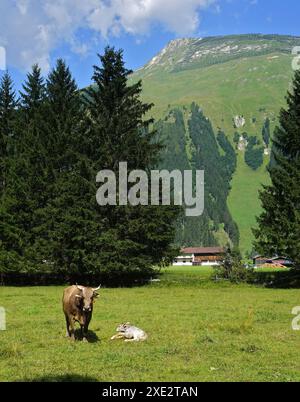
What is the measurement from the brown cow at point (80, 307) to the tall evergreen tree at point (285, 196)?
2677 centimetres

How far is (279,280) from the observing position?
4238 centimetres

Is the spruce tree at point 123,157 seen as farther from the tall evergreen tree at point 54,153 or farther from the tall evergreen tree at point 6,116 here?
the tall evergreen tree at point 6,116

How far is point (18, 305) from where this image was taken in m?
25.7

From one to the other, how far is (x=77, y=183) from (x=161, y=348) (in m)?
30.6

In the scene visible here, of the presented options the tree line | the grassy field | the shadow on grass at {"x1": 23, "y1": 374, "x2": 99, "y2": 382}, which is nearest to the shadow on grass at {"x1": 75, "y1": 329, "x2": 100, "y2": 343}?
the grassy field

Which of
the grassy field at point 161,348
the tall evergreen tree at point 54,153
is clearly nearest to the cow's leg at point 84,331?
the grassy field at point 161,348

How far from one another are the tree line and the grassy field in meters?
17.8

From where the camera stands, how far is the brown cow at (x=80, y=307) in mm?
14414

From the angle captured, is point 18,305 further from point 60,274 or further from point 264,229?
point 264,229

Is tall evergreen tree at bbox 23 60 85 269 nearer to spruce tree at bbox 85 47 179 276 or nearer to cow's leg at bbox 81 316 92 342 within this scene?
→ spruce tree at bbox 85 47 179 276

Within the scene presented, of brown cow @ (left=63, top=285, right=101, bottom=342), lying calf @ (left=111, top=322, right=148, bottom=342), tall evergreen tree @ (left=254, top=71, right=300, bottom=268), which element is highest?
tall evergreen tree @ (left=254, top=71, right=300, bottom=268)

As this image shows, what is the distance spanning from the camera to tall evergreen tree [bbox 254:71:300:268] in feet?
128

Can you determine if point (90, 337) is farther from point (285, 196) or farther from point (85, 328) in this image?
point (285, 196)
